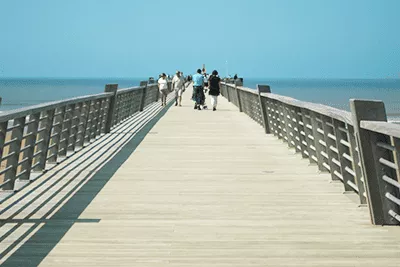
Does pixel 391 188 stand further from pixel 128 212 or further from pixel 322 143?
pixel 322 143

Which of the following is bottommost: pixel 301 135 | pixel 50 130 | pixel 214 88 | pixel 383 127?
pixel 214 88

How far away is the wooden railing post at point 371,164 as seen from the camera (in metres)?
6.36

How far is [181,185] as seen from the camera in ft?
29.3

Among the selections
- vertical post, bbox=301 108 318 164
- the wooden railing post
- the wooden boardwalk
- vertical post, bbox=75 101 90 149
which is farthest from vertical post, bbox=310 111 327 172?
vertical post, bbox=75 101 90 149

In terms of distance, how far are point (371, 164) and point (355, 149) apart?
1256mm

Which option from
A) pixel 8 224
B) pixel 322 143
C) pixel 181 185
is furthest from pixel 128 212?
pixel 322 143

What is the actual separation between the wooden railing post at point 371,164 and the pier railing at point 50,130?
3176 millimetres

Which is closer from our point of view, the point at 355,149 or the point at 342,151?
the point at 355,149

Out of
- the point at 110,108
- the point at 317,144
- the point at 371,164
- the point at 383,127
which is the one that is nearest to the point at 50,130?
the point at 317,144

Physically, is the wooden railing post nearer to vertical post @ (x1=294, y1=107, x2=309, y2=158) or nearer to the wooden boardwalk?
the wooden boardwalk

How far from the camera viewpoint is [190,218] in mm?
6844

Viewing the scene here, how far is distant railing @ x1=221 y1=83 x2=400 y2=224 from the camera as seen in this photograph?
20.8 ft

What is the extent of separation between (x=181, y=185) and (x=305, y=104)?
242cm

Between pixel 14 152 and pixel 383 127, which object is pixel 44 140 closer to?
pixel 14 152
